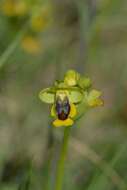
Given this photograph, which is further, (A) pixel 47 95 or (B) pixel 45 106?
(B) pixel 45 106

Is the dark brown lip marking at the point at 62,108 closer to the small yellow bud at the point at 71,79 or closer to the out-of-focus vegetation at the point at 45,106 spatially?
the small yellow bud at the point at 71,79

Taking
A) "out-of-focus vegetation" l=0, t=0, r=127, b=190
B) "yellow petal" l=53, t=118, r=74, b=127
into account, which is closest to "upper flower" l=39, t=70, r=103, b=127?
"yellow petal" l=53, t=118, r=74, b=127

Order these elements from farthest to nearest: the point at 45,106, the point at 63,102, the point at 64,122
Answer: the point at 45,106, the point at 63,102, the point at 64,122

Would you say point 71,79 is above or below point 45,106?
above

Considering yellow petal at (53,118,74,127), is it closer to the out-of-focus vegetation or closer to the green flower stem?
the green flower stem

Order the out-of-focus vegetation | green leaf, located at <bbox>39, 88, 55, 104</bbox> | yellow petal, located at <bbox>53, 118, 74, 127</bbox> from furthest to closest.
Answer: the out-of-focus vegetation, green leaf, located at <bbox>39, 88, 55, 104</bbox>, yellow petal, located at <bbox>53, 118, 74, 127</bbox>

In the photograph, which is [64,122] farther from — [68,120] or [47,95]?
[47,95]

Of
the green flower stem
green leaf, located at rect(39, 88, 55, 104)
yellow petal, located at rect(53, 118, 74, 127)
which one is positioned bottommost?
the green flower stem

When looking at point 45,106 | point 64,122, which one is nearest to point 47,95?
point 64,122

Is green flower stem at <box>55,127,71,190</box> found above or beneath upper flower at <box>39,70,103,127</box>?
beneath
